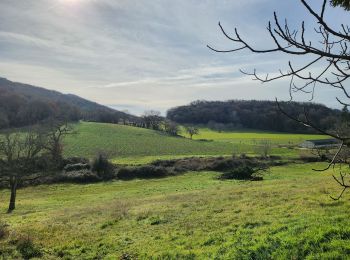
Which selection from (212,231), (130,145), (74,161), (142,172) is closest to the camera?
(212,231)

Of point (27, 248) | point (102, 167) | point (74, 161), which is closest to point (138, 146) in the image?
point (74, 161)

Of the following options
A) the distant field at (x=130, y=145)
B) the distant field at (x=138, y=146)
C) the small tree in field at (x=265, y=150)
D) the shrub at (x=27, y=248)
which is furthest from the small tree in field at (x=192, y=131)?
the shrub at (x=27, y=248)

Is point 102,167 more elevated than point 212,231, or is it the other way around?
point 212,231

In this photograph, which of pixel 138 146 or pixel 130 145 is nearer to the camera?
pixel 138 146

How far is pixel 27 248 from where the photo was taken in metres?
16.3

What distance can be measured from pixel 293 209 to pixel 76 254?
1019 centimetres

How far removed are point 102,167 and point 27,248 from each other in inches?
1963

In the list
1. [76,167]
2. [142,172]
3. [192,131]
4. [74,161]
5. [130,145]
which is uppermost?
[192,131]

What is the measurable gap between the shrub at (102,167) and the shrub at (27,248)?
47.0 metres

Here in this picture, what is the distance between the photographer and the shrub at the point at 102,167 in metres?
64.8

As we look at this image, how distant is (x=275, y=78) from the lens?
161 inches

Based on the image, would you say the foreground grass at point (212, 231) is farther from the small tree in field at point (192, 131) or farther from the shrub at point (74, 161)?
the small tree in field at point (192, 131)

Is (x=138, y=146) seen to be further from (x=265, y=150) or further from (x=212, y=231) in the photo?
(x=212, y=231)

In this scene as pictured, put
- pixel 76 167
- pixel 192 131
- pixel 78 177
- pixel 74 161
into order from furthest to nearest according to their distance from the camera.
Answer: pixel 192 131 → pixel 74 161 → pixel 76 167 → pixel 78 177
